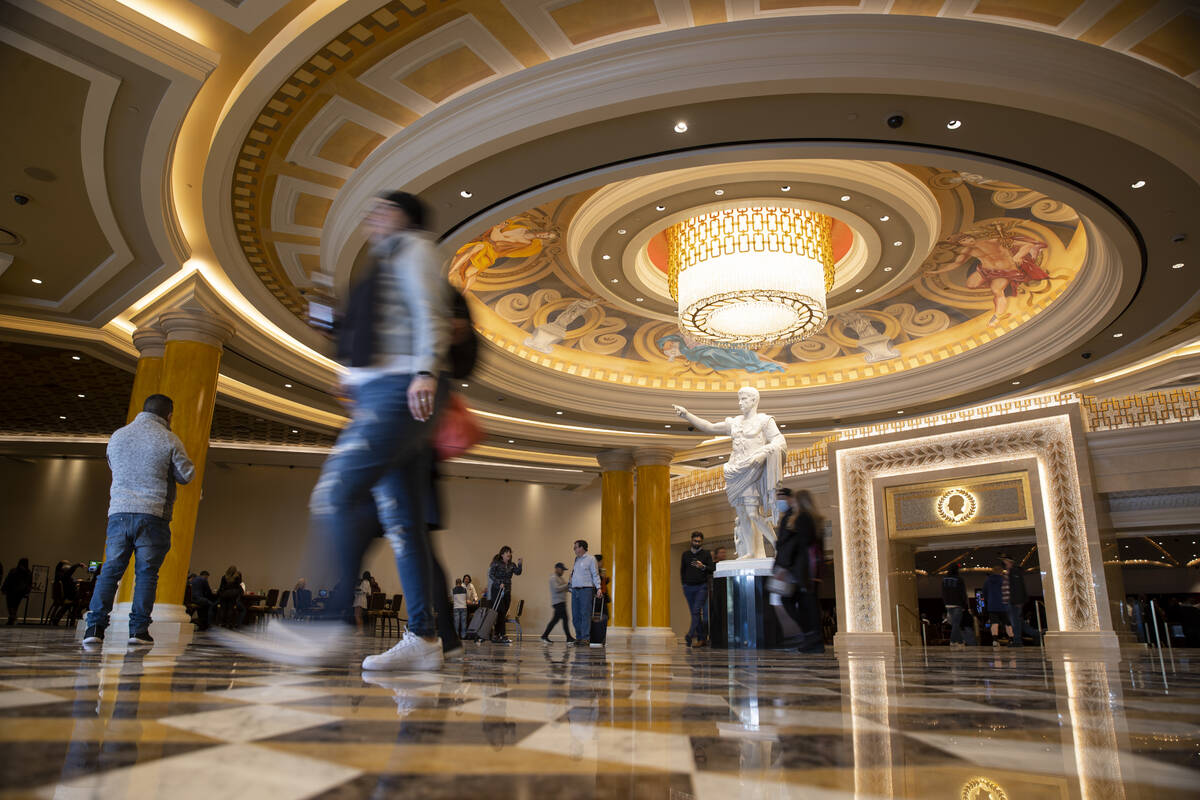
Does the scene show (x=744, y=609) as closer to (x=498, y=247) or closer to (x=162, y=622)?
(x=498, y=247)

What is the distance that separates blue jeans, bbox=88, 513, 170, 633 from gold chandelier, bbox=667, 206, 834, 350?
6.25m

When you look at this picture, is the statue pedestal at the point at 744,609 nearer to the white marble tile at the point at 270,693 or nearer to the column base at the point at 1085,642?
the white marble tile at the point at 270,693

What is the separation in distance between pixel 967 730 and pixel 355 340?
6.45 feet

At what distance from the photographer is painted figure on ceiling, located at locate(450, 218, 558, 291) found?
966cm

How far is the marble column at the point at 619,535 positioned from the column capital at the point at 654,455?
330mm

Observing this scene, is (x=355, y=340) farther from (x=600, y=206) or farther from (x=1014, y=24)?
(x=600, y=206)

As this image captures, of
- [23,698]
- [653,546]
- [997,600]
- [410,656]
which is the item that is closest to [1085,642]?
[997,600]

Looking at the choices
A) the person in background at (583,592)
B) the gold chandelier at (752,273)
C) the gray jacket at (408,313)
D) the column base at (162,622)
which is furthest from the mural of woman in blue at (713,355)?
the gray jacket at (408,313)

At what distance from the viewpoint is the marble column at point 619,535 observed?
1562 cm

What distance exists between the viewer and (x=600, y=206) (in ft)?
29.9

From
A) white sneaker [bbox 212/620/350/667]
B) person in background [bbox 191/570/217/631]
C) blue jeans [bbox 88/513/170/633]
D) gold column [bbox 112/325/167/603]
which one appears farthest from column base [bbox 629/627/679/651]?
white sneaker [bbox 212/620/350/667]

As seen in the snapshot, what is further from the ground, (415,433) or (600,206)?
(600,206)

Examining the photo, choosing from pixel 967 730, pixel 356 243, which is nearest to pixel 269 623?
pixel 967 730

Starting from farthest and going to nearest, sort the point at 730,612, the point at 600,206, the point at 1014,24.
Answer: the point at 600,206
the point at 730,612
the point at 1014,24
